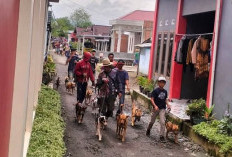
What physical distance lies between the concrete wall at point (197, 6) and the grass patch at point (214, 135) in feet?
12.4

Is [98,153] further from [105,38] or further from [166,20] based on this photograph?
[105,38]

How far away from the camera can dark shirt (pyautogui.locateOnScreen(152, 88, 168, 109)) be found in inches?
340

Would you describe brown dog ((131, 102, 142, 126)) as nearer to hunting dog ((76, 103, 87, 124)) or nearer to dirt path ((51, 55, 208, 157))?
dirt path ((51, 55, 208, 157))

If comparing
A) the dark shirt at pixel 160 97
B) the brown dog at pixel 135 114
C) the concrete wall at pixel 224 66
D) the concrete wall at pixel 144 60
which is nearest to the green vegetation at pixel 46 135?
the brown dog at pixel 135 114

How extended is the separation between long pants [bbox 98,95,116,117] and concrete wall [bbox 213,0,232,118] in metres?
2.85

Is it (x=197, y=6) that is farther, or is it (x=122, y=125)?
(x=197, y=6)

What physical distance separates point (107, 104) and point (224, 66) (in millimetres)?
3197

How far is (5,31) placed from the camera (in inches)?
102

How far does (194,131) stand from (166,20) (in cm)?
727

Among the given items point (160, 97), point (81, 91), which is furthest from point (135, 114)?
point (81, 91)

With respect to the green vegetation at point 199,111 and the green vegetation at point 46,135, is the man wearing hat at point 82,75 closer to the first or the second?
the green vegetation at point 46,135

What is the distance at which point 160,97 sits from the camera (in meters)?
8.62

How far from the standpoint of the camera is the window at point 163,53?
47.2ft

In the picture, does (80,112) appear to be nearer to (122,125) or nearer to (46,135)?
(122,125)
